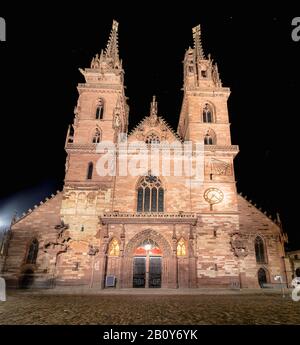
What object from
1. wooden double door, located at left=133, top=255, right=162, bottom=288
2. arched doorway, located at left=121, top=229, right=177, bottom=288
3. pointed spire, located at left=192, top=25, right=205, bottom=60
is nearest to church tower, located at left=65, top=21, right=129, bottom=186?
arched doorway, located at left=121, top=229, right=177, bottom=288

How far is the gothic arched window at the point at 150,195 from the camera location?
24638 mm

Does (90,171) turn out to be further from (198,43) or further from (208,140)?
(198,43)

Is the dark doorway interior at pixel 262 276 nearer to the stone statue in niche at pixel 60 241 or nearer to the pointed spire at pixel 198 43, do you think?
the stone statue in niche at pixel 60 241

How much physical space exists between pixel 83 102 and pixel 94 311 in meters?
24.8

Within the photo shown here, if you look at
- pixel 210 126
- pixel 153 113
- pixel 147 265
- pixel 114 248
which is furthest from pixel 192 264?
pixel 153 113

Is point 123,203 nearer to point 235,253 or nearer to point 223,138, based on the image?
point 235,253

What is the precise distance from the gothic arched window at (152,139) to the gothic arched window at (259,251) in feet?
46.8

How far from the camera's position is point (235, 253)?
2227 cm

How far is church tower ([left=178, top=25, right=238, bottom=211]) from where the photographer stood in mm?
24859

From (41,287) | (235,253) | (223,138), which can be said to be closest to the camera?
(41,287)

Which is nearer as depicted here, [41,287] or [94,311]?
[94,311]

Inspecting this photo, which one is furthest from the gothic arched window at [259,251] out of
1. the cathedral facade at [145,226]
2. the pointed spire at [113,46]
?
the pointed spire at [113,46]

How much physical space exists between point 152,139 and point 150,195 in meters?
6.89
